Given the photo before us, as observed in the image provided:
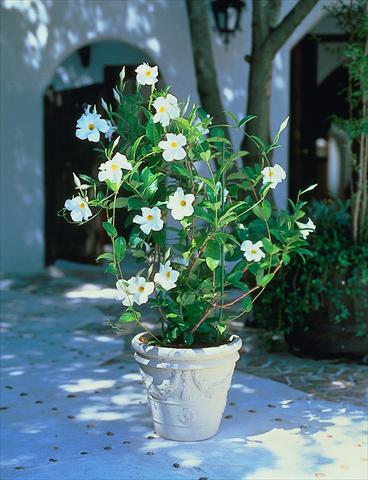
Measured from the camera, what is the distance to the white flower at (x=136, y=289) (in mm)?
4113

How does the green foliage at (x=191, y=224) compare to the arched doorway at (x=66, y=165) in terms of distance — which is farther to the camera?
the arched doorway at (x=66, y=165)

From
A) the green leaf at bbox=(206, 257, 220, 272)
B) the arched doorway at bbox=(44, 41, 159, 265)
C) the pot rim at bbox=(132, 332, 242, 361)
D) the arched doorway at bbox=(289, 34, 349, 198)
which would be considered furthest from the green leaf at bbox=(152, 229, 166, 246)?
the arched doorway at bbox=(44, 41, 159, 265)

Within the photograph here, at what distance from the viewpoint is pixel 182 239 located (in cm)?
436

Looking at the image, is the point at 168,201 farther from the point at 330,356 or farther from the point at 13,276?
the point at 13,276

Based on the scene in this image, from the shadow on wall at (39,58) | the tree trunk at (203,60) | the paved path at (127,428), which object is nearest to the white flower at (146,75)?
the paved path at (127,428)

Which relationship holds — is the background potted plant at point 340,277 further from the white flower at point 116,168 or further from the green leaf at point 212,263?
the white flower at point 116,168

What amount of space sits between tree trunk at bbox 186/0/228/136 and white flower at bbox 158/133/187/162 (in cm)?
301

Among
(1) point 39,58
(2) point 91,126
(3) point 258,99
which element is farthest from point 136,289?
(1) point 39,58

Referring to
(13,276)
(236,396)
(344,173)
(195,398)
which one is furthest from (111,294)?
(344,173)

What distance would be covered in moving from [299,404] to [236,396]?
15.0 inches

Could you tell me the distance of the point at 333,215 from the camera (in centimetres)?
619

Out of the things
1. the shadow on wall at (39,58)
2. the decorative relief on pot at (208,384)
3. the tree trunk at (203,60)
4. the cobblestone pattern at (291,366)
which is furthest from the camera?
the shadow on wall at (39,58)

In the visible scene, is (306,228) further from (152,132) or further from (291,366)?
(291,366)

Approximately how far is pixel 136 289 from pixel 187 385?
0.54m
